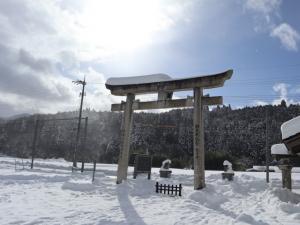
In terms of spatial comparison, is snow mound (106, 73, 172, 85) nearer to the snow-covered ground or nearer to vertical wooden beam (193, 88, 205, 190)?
vertical wooden beam (193, 88, 205, 190)

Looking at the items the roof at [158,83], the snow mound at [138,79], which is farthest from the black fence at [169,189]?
the snow mound at [138,79]

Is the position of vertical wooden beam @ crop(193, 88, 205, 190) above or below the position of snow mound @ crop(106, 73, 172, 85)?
below

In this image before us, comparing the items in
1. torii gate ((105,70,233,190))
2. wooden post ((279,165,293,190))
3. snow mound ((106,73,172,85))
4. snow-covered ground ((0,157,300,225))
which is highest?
snow mound ((106,73,172,85))

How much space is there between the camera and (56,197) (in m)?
10.8

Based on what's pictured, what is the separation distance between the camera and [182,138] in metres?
70.5

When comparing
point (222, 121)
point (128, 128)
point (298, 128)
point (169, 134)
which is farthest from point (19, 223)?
point (222, 121)

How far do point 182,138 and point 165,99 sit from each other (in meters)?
56.1

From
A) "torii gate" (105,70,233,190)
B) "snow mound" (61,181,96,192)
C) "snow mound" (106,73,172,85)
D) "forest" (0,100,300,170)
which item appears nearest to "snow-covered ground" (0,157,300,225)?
"snow mound" (61,181,96,192)

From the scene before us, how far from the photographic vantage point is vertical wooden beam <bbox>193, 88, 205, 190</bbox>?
44.5 feet

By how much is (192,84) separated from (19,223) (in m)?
9.85

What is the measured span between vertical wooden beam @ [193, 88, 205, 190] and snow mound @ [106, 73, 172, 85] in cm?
193

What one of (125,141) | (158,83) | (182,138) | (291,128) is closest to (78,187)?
(125,141)

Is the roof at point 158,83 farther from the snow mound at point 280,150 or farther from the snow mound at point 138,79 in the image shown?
the snow mound at point 280,150

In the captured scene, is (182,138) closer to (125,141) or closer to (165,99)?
(125,141)
